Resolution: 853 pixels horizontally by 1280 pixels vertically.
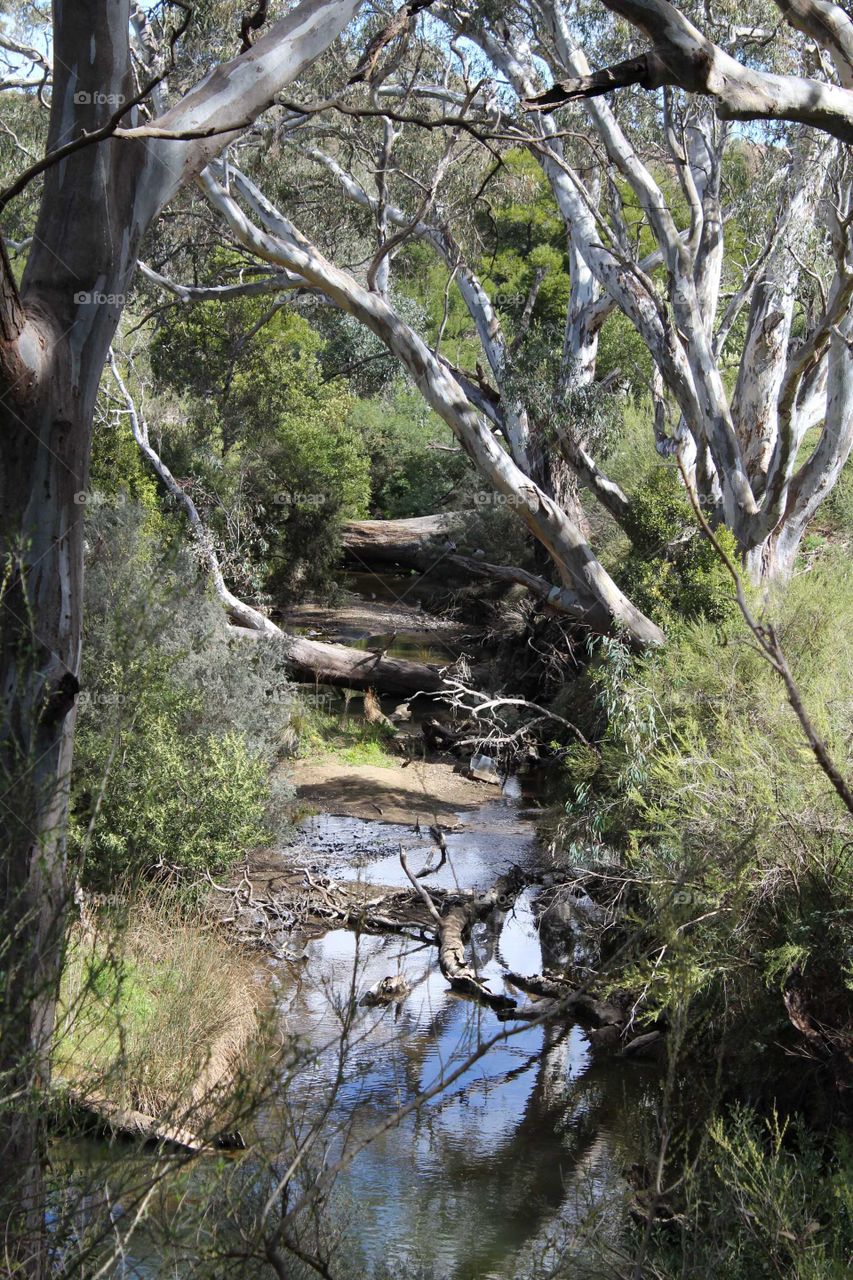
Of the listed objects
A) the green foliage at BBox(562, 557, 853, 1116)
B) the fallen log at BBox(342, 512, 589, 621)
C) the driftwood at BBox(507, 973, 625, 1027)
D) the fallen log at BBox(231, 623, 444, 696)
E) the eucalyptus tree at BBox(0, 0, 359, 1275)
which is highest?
the fallen log at BBox(342, 512, 589, 621)

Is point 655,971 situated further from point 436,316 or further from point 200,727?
point 436,316

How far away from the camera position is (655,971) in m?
5.74

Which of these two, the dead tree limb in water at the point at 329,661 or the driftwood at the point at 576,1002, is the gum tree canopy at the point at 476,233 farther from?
the driftwood at the point at 576,1002

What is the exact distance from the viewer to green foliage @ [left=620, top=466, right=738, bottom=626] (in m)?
11.1

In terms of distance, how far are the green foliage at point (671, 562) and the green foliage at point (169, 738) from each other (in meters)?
3.92

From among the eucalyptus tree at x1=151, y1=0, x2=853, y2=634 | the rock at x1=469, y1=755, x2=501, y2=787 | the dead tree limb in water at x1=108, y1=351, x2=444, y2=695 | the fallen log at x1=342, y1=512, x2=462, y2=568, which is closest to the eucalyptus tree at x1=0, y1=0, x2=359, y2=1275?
the eucalyptus tree at x1=151, y1=0, x2=853, y2=634

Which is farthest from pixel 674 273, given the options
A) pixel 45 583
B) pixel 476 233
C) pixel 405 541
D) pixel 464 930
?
pixel 405 541

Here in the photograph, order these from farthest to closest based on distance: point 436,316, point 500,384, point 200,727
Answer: point 436,316, point 500,384, point 200,727

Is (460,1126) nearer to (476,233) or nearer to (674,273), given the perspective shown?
(674,273)

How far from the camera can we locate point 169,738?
8.27m

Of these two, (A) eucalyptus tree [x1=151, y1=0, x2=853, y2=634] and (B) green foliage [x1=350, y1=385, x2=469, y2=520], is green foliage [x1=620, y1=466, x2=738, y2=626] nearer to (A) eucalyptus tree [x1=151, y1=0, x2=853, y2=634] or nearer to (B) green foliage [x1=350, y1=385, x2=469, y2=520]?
(A) eucalyptus tree [x1=151, y1=0, x2=853, y2=634]

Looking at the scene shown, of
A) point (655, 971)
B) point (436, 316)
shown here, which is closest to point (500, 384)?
point (655, 971)

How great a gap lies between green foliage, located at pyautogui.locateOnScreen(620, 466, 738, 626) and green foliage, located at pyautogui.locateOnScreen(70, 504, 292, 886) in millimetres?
3923

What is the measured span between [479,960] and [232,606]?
678cm
